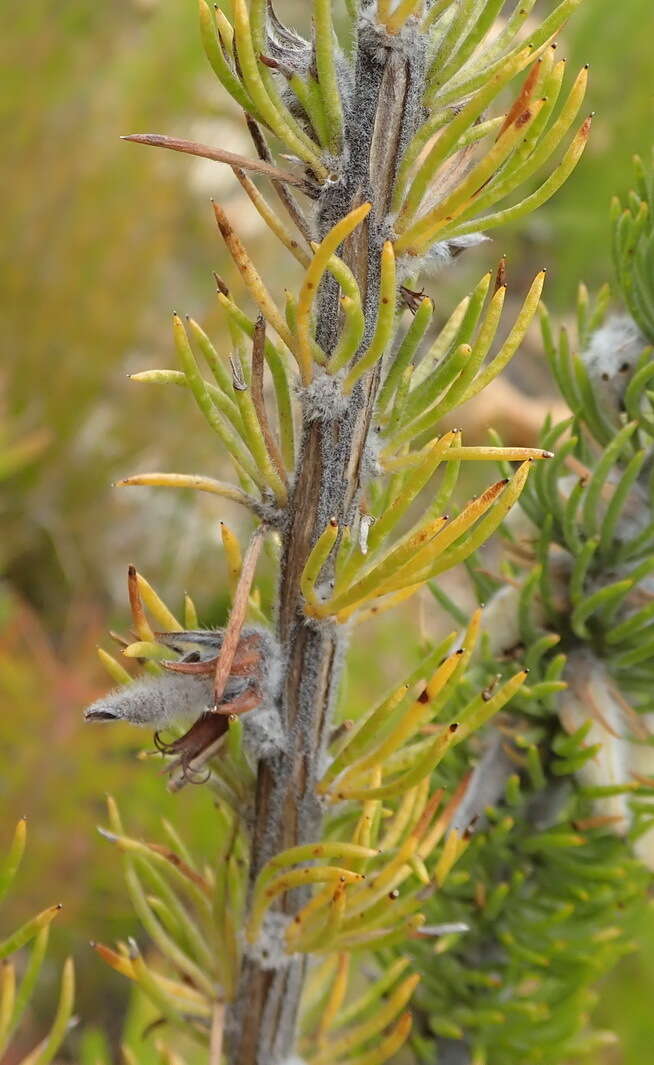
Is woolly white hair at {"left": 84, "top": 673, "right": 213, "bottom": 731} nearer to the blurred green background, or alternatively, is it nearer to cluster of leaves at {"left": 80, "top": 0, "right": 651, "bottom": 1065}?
cluster of leaves at {"left": 80, "top": 0, "right": 651, "bottom": 1065}

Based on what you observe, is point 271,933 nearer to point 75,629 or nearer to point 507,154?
point 507,154

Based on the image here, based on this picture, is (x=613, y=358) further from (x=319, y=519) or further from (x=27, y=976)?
(x=27, y=976)

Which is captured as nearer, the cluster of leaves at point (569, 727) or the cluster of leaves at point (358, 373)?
the cluster of leaves at point (358, 373)

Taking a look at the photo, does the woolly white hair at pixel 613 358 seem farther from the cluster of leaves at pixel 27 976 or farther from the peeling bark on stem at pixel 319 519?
the cluster of leaves at pixel 27 976

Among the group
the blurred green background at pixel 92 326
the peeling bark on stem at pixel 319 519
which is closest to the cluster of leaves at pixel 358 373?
the peeling bark on stem at pixel 319 519

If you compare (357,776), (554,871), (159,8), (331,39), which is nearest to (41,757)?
(554,871)

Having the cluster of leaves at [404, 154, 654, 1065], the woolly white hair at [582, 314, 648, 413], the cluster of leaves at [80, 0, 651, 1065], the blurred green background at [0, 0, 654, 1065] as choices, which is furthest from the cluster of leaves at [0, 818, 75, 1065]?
the blurred green background at [0, 0, 654, 1065]
